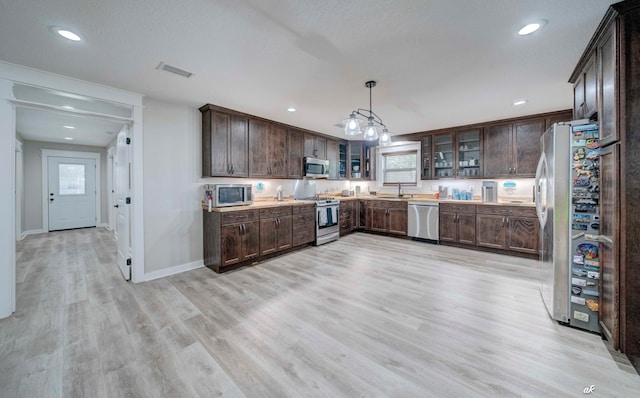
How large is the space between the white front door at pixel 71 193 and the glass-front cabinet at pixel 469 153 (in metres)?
9.55

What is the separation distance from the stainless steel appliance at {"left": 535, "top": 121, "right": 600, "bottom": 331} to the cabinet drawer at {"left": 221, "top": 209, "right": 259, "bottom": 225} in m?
3.52

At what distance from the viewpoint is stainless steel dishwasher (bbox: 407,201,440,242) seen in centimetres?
506

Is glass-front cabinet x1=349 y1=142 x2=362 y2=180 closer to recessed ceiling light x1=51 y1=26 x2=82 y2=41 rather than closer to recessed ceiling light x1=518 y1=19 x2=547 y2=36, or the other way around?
recessed ceiling light x1=518 y1=19 x2=547 y2=36

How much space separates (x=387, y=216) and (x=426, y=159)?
1559 millimetres

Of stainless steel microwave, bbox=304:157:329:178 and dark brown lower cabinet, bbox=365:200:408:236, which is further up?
stainless steel microwave, bbox=304:157:329:178

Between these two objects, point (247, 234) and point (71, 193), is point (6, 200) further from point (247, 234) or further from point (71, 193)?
point (71, 193)

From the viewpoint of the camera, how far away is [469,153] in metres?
5.14

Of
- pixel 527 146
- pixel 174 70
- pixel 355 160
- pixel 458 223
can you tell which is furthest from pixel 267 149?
pixel 527 146

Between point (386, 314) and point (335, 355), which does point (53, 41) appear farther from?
point (386, 314)

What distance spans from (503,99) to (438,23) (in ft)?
7.76

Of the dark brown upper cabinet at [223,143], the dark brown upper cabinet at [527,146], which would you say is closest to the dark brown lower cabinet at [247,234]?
the dark brown upper cabinet at [223,143]

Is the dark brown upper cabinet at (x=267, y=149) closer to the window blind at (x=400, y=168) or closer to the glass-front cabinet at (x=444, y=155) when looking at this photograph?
the window blind at (x=400, y=168)

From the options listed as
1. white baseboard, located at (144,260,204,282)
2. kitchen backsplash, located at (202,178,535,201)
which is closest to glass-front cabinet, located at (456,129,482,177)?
kitchen backsplash, located at (202,178,535,201)

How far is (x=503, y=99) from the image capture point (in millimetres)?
3479
